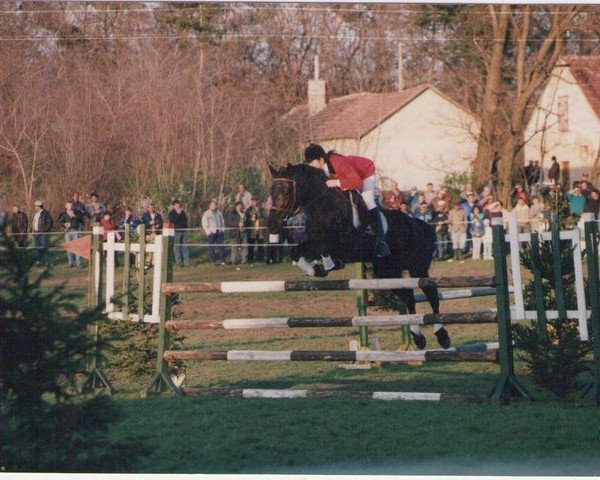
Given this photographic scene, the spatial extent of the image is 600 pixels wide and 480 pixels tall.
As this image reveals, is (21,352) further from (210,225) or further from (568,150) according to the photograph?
(568,150)

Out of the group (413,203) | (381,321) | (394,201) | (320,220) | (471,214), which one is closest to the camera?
(381,321)

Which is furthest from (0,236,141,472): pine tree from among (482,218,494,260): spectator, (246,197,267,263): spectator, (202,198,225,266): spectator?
(482,218,494,260): spectator

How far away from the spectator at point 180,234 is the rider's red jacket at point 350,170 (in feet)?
48.4

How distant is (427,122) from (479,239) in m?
16.4

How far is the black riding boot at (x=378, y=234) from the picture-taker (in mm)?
10320

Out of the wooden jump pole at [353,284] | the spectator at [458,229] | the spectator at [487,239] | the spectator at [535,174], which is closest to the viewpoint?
the wooden jump pole at [353,284]

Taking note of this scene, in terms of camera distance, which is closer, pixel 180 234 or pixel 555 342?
pixel 555 342

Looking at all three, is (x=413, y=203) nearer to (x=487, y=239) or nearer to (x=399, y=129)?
(x=487, y=239)

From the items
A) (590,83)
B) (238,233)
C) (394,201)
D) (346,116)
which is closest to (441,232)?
(394,201)

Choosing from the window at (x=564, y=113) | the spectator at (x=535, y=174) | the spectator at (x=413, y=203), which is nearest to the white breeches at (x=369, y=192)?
the spectator at (x=413, y=203)

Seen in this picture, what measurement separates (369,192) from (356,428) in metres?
3.01

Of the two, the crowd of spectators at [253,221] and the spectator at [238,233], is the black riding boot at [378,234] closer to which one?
the crowd of spectators at [253,221]

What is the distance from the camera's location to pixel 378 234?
10.4m

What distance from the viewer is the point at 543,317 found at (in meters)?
8.74
